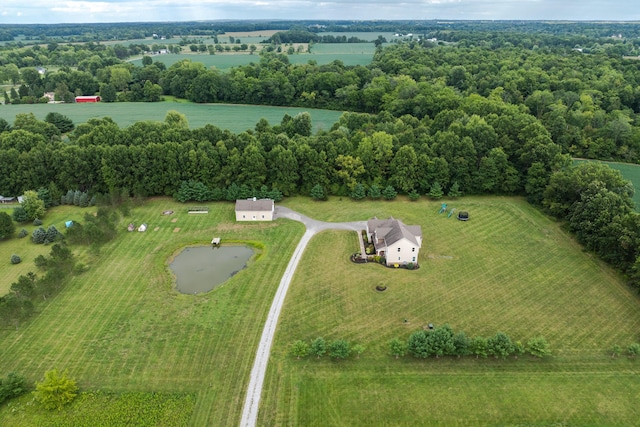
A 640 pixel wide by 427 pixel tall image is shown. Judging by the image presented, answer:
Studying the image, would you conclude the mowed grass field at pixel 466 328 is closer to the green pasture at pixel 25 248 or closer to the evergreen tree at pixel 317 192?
the evergreen tree at pixel 317 192

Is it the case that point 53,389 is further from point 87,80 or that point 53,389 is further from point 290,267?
point 87,80

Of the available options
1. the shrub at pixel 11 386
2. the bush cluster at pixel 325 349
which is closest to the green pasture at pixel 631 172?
the bush cluster at pixel 325 349

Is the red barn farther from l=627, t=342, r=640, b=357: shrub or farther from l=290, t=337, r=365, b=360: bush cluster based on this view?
l=627, t=342, r=640, b=357: shrub

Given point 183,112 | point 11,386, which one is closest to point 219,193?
point 11,386

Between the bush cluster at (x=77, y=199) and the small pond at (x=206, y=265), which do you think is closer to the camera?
the small pond at (x=206, y=265)

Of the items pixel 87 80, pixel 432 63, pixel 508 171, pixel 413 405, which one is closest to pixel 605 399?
pixel 413 405
